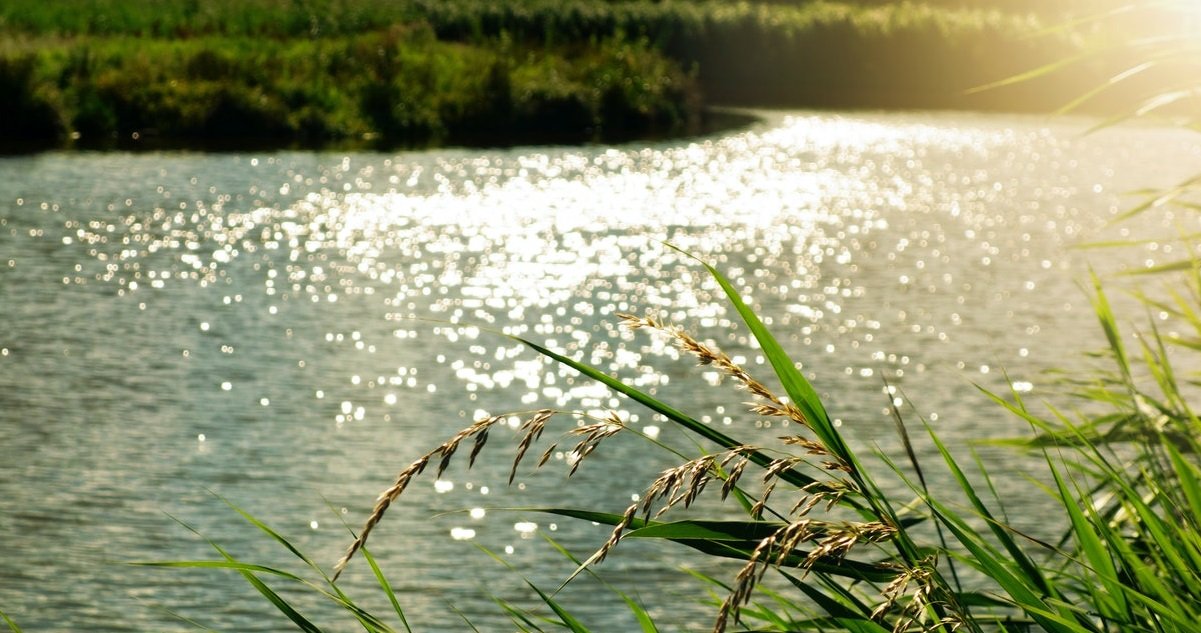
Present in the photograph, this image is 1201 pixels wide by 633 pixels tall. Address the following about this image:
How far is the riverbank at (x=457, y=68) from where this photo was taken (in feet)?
Answer: 75.4

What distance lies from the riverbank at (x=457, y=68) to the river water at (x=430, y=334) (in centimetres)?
244

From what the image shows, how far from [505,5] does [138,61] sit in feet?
36.5

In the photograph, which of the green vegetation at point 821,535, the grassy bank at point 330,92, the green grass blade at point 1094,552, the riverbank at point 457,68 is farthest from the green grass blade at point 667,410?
the grassy bank at point 330,92

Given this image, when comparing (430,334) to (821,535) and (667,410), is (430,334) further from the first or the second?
(667,410)

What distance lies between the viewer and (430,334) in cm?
1087

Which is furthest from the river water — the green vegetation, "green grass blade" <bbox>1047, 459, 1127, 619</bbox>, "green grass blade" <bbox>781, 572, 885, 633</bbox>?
"green grass blade" <bbox>1047, 459, 1127, 619</bbox>

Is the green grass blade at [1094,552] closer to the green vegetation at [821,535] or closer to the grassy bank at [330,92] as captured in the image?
the green vegetation at [821,535]

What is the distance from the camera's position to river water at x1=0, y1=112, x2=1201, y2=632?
628 centimetres

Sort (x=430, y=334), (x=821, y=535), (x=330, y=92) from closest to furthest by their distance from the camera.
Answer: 1. (x=821, y=535)
2. (x=430, y=334)
3. (x=330, y=92)

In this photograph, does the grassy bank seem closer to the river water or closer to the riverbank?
the riverbank

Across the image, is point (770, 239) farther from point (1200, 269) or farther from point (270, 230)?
point (1200, 269)

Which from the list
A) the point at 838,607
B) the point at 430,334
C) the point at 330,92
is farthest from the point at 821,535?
the point at 330,92

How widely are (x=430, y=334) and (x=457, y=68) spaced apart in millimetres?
16237

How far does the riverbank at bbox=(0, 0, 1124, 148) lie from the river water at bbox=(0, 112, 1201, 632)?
244 centimetres
